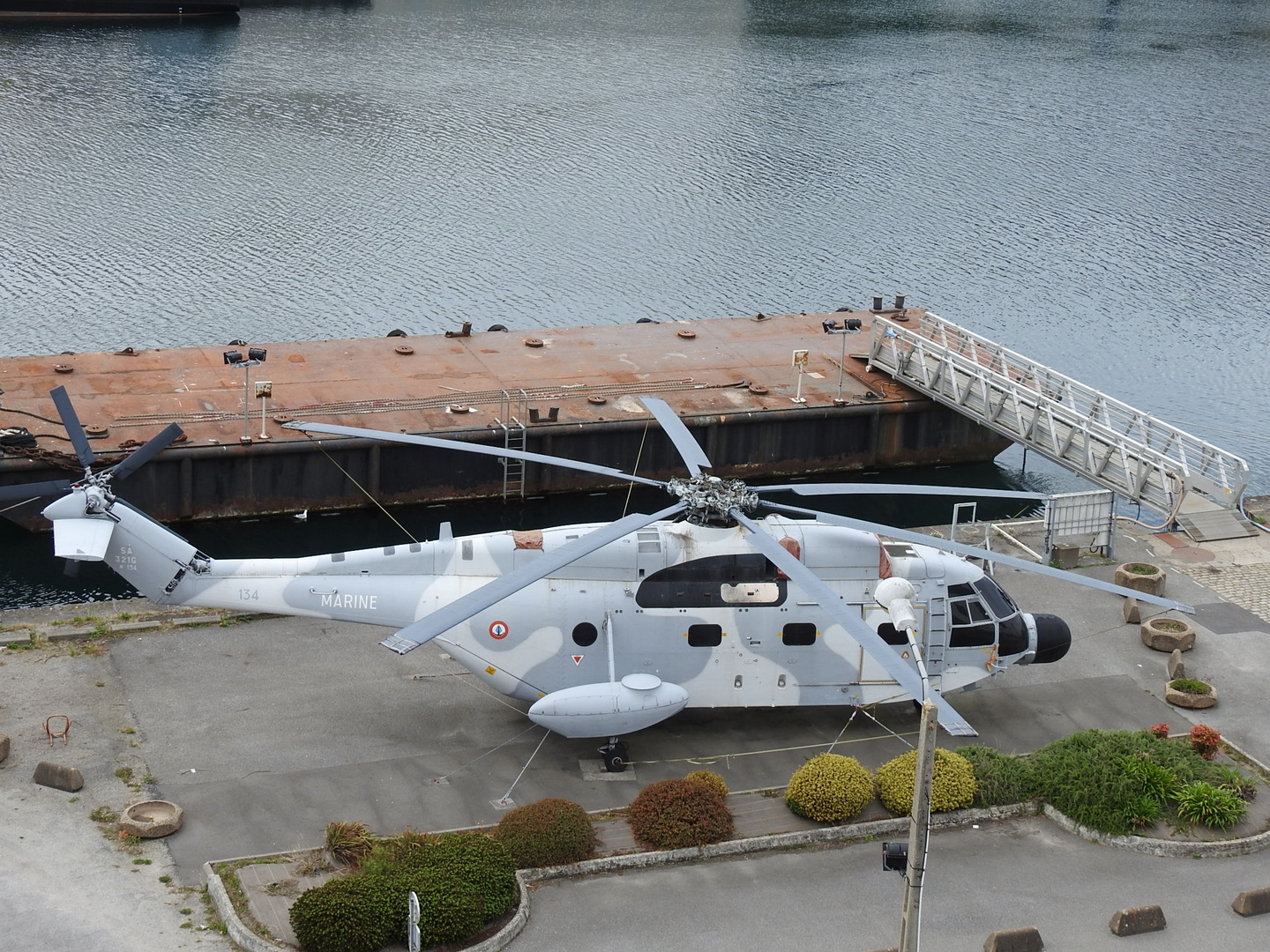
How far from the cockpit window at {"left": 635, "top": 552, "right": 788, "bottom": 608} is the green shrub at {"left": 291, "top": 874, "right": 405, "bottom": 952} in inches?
308

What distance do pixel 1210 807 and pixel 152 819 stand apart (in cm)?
1816

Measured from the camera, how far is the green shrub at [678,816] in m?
25.2

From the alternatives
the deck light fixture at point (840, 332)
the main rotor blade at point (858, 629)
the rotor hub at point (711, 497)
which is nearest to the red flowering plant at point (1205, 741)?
the main rotor blade at point (858, 629)

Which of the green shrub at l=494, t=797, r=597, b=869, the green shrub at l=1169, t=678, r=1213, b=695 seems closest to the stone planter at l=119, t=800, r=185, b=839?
the green shrub at l=494, t=797, r=597, b=869

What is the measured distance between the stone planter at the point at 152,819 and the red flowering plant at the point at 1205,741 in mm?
18575

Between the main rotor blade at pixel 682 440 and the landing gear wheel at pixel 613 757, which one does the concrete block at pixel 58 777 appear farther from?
the main rotor blade at pixel 682 440

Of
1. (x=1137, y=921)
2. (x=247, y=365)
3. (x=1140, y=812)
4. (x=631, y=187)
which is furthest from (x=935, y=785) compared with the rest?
(x=631, y=187)

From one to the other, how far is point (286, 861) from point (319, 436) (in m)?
20.1

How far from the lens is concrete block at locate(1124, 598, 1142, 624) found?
34.6 metres

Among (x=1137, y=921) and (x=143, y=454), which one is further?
(x=143, y=454)

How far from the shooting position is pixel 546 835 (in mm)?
24531

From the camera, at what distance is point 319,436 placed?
4288cm

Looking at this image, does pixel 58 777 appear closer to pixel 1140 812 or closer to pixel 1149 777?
A: pixel 1140 812

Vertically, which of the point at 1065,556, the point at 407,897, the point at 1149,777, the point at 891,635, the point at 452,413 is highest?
the point at 891,635
